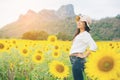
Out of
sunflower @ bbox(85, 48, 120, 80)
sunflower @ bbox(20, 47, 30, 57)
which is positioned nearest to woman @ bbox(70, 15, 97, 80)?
sunflower @ bbox(85, 48, 120, 80)

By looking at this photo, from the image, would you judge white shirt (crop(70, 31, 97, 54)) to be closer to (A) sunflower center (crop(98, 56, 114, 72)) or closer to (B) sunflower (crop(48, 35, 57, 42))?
(A) sunflower center (crop(98, 56, 114, 72))

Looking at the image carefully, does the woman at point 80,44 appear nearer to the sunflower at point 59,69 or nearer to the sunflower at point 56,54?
the sunflower at point 59,69

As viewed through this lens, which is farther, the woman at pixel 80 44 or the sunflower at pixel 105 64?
the woman at pixel 80 44

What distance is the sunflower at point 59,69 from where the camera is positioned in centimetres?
415

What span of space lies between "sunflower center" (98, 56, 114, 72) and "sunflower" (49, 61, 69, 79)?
1.21 metres

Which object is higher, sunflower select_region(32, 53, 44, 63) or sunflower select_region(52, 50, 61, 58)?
sunflower select_region(52, 50, 61, 58)

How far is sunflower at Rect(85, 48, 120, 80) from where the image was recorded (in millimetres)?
2902

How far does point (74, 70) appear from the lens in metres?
3.66

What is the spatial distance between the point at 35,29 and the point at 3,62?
48 centimetres

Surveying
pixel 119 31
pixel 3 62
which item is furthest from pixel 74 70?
pixel 3 62

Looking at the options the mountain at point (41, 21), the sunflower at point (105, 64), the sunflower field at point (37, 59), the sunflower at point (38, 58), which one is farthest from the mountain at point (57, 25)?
the sunflower at point (105, 64)

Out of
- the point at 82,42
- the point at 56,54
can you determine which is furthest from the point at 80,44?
the point at 56,54

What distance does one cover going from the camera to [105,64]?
115 inches

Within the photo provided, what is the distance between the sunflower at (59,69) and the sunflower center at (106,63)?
1.21 metres
